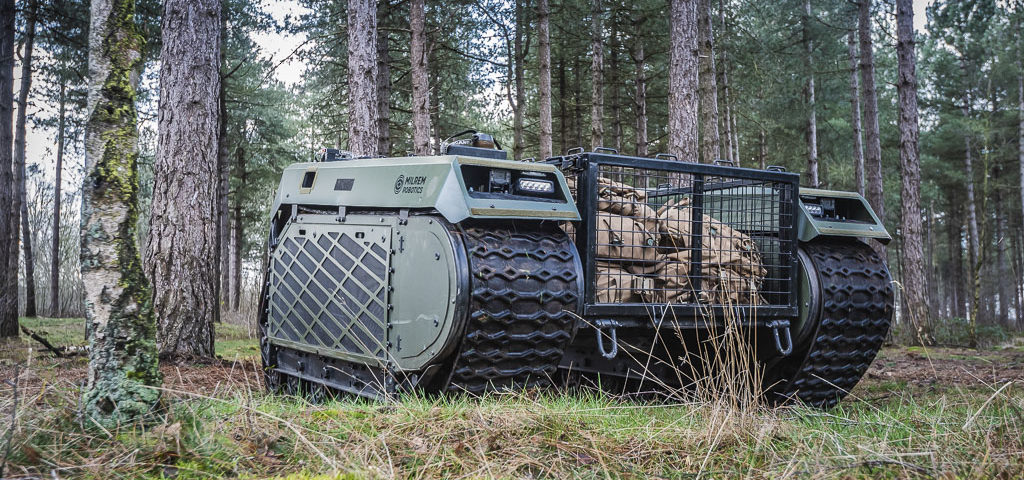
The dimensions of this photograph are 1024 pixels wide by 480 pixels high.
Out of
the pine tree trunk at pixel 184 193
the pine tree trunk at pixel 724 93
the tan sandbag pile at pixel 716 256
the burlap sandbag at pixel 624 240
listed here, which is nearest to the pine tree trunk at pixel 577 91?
the pine tree trunk at pixel 724 93

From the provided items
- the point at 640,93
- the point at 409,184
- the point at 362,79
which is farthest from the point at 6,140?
the point at 640,93

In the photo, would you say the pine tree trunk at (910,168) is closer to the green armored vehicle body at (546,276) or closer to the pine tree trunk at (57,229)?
the green armored vehicle body at (546,276)

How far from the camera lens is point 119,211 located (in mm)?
2926

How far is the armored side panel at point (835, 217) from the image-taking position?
5395mm

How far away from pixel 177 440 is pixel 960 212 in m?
39.5

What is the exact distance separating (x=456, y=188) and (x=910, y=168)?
1155 centimetres

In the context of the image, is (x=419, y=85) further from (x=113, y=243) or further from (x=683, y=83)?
(x=113, y=243)

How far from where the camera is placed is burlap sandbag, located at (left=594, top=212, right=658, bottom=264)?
15.0 ft

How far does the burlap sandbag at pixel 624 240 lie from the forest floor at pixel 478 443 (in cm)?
116

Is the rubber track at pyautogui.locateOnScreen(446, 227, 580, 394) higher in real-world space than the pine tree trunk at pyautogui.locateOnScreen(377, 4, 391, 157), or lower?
lower

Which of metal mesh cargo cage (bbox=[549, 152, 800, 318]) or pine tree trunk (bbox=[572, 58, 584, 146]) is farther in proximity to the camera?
pine tree trunk (bbox=[572, 58, 584, 146])

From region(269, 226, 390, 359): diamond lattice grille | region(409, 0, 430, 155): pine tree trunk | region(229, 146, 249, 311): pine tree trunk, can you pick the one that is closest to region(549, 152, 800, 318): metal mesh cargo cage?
region(269, 226, 390, 359): diamond lattice grille

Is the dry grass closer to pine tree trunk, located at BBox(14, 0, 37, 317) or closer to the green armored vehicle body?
the green armored vehicle body

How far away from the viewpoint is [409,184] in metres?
4.34
